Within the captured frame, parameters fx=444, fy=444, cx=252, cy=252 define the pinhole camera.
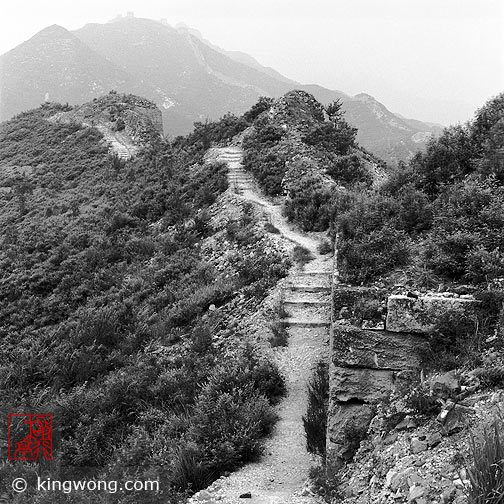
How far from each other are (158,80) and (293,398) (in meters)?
126

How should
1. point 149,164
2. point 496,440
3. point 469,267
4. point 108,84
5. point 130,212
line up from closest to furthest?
point 496,440 < point 469,267 < point 130,212 < point 149,164 < point 108,84

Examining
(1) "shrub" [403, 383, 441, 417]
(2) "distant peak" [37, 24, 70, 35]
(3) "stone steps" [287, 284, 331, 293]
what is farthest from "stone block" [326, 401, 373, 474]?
(2) "distant peak" [37, 24, 70, 35]

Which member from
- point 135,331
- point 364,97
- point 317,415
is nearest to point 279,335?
A: point 317,415

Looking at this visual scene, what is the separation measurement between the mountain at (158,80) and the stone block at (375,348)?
63470 mm

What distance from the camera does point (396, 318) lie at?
255 inches

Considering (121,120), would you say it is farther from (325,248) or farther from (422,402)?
(422,402)

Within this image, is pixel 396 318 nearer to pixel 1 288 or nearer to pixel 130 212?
pixel 1 288

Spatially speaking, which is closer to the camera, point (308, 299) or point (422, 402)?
point (422, 402)

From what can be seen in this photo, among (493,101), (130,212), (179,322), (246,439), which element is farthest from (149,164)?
(246,439)

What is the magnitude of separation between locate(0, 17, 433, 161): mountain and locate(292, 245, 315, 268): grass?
5705 cm

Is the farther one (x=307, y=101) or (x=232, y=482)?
(x=307, y=101)

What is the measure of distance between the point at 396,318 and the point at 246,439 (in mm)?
2908

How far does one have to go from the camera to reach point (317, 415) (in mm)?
7258

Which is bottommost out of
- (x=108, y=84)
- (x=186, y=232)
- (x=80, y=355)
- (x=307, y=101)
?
(x=80, y=355)
